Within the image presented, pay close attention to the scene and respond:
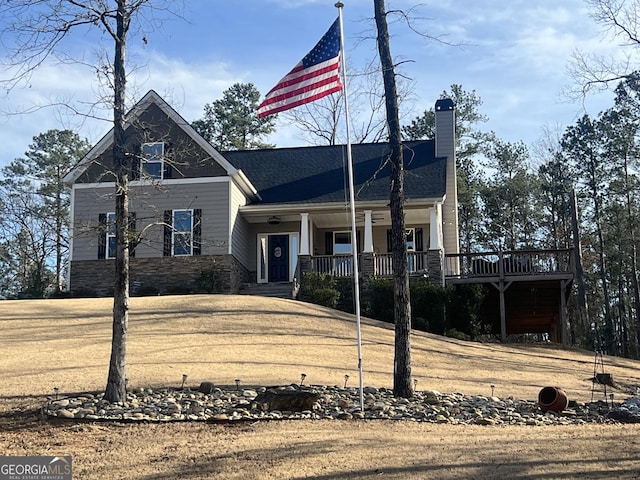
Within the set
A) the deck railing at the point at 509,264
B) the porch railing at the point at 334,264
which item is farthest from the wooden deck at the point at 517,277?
the porch railing at the point at 334,264

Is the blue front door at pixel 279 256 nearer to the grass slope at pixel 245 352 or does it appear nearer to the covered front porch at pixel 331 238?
the covered front porch at pixel 331 238

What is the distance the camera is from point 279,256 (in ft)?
84.7

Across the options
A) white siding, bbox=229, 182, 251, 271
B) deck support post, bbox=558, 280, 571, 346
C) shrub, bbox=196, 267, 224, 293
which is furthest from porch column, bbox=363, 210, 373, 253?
deck support post, bbox=558, 280, 571, 346

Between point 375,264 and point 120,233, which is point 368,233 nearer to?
point 375,264

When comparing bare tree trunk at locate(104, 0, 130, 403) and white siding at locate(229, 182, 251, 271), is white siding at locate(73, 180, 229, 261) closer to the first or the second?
white siding at locate(229, 182, 251, 271)

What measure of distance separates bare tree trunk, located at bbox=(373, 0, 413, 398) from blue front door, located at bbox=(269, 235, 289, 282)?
46.5 feet

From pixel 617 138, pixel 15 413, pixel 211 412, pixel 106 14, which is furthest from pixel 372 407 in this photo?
pixel 617 138

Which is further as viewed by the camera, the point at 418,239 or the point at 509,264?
the point at 418,239

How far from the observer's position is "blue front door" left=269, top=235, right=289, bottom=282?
1014 inches

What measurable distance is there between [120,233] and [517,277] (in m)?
14.5

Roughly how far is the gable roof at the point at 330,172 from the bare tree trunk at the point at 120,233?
1299cm

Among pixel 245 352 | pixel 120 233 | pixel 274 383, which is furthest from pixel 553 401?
pixel 120 233

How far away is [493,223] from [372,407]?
116 ft

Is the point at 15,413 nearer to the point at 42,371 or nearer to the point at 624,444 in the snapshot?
the point at 42,371
